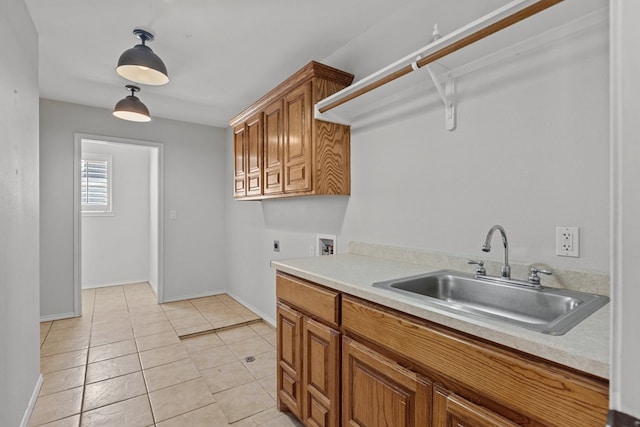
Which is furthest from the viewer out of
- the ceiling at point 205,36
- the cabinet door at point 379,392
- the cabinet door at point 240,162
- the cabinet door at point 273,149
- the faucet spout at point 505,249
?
the cabinet door at point 240,162

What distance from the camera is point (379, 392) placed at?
3.91 ft

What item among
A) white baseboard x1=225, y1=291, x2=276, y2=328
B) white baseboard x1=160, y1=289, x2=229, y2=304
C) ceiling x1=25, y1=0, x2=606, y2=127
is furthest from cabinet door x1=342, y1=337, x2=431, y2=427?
white baseboard x1=160, y1=289, x2=229, y2=304

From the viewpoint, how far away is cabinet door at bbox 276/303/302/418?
1671 millimetres

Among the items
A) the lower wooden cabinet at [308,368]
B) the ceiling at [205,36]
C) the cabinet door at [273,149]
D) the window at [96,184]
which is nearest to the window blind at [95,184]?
the window at [96,184]

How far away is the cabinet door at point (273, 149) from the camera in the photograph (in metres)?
2.42

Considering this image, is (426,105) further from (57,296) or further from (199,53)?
(57,296)

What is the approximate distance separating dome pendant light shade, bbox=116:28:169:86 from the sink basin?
1.91 metres

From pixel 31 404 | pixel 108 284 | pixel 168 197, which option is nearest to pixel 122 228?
pixel 108 284

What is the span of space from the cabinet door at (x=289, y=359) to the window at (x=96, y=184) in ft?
14.5

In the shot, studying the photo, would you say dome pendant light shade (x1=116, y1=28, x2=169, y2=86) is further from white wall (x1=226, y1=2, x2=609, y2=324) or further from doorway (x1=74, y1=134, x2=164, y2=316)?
doorway (x1=74, y1=134, x2=164, y2=316)

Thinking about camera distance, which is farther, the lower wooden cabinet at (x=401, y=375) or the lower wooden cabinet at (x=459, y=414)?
the lower wooden cabinet at (x=459, y=414)

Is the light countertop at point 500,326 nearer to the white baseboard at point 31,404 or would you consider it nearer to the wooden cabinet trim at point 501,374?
the wooden cabinet trim at point 501,374

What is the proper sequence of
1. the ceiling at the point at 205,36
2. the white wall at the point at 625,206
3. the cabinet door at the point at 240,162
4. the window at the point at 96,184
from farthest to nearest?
the window at the point at 96,184
the cabinet door at the point at 240,162
the ceiling at the point at 205,36
the white wall at the point at 625,206

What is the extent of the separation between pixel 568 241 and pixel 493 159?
45 centimetres
